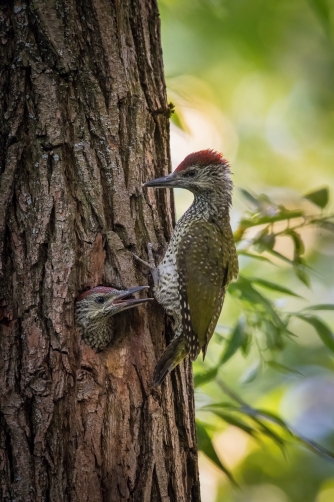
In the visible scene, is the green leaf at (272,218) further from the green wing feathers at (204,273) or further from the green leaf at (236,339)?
the green leaf at (236,339)

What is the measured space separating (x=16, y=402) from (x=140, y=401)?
1.88 feet

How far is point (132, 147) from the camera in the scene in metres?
3.20

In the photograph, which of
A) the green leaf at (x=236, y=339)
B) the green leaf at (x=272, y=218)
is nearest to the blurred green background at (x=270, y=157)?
the green leaf at (x=236, y=339)

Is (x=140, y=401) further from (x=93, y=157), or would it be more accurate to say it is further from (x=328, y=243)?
(x=328, y=243)

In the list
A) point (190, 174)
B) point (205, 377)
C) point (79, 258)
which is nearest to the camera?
point (79, 258)

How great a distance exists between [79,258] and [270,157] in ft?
20.6

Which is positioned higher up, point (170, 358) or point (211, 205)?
point (211, 205)

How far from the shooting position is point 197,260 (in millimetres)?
3725

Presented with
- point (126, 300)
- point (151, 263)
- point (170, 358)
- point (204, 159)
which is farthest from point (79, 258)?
point (204, 159)

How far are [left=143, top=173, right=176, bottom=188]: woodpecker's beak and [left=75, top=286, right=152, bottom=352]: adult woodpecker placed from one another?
0.53 metres

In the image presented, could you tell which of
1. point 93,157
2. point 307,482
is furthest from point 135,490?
point 307,482

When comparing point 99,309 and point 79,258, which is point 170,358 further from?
point 79,258

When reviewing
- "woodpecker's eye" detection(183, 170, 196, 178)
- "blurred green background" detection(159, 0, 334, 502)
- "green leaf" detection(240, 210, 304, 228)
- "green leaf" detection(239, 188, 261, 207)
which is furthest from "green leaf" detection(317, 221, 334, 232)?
"blurred green background" detection(159, 0, 334, 502)

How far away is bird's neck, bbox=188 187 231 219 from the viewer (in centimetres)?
399
